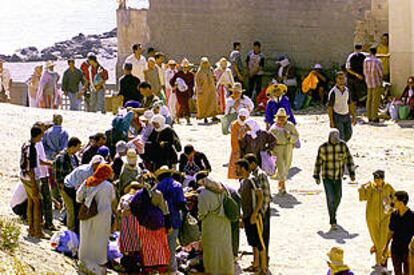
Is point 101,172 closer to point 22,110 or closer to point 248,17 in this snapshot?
point 22,110

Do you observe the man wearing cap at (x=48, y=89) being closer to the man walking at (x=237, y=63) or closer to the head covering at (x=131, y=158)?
the man walking at (x=237, y=63)

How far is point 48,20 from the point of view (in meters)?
59.9

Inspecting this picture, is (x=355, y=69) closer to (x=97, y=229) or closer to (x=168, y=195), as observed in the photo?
(x=168, y=195)

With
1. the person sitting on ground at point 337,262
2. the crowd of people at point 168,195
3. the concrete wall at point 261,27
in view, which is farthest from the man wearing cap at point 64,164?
the concrete wall at point 261,27

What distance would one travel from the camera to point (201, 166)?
1312 cm

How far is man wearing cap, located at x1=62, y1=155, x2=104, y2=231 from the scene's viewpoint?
11681 mm

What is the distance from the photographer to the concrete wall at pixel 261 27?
25141 mm

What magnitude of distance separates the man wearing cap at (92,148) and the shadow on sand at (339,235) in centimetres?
291

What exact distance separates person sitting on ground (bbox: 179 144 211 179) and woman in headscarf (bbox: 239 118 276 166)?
5.13 feet

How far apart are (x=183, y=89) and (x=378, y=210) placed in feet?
31.2

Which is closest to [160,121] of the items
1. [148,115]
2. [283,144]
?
[148,115]

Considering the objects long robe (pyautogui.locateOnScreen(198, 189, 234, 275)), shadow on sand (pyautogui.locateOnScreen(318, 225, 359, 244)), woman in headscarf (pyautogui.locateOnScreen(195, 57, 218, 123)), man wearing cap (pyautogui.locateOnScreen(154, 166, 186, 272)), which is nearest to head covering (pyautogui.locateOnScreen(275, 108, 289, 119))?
shadow on sand (pyautogui.locateOnScreen(318, 225, 359, 244))

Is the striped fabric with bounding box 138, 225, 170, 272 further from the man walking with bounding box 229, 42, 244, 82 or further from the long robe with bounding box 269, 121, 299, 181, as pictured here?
the man walking with bounding box 229, 42, 244, 82

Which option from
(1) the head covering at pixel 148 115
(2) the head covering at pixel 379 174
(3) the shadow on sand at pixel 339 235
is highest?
(1) the head covering at pixel 148 115
